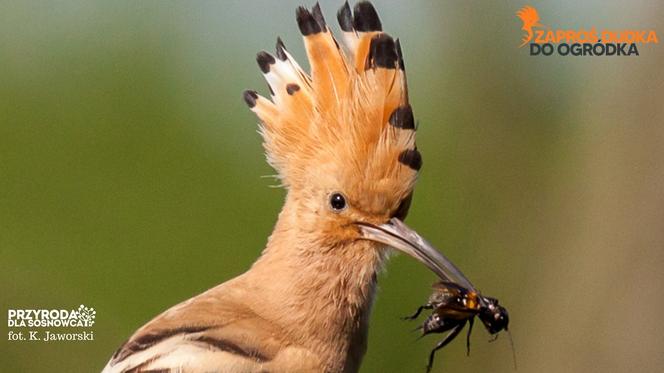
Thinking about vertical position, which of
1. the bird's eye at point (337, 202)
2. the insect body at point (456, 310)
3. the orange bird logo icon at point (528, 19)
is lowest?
the insect body at point (456, 310)

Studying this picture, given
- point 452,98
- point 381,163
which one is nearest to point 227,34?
point 452,98

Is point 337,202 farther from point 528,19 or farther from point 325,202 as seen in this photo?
point 528,19

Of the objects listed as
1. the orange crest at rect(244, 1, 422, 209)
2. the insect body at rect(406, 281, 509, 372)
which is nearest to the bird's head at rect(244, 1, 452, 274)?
the orange crest at rect(244, 1, 422, 209)

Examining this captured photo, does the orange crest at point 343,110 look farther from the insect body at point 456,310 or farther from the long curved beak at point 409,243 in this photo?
the insect body at point 456,310

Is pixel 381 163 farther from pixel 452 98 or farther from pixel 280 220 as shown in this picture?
pixel 452 98

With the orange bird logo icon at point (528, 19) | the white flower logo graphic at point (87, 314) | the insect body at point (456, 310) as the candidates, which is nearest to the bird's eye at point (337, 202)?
the insect body at point (456, 310)

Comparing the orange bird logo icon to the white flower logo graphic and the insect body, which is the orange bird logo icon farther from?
the white flower logo graphic

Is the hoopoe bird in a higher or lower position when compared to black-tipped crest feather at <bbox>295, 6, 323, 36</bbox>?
lower
